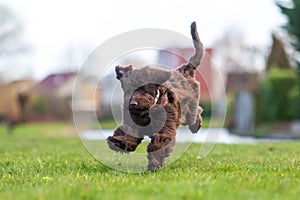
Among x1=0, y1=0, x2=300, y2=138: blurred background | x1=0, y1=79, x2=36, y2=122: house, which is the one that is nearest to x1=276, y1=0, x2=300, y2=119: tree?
x1=0, y1=0, x2=300, y2=138: blurred background

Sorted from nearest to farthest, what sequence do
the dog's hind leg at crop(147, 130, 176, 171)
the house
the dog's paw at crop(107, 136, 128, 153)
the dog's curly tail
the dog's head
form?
the dog's head, the dog's hind leg at crop(147, 130, 176, 171), the dog's paw at crop(107, 136, 128, 153), the dog's curly tail, the house

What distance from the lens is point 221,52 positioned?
35969 mm

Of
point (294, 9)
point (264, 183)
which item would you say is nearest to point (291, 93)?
point (294, 9)

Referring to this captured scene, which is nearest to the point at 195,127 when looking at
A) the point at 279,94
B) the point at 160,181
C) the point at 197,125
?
the point at 197,125

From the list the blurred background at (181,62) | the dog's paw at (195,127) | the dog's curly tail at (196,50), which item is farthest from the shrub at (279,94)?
the dog's curly tail at (196,50)

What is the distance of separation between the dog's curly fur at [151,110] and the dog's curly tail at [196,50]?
0.42m

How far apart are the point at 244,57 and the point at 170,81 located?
1245 inches

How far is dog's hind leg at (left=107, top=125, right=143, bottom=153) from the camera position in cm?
435

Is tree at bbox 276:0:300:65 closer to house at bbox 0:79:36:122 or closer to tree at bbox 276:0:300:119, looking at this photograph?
tree at bbox 276:0:300:119

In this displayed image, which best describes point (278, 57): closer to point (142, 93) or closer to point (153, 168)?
point (153, 168)

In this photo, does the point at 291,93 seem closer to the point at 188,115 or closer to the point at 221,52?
the point at 188,115

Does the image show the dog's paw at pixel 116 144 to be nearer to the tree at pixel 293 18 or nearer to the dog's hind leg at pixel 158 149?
the dog's hind leg at pixel 158 149

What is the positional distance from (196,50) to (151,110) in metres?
1.05

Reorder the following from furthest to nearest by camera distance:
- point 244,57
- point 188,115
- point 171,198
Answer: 1. point 244,57
2. point 188,115
3. point 171,198
